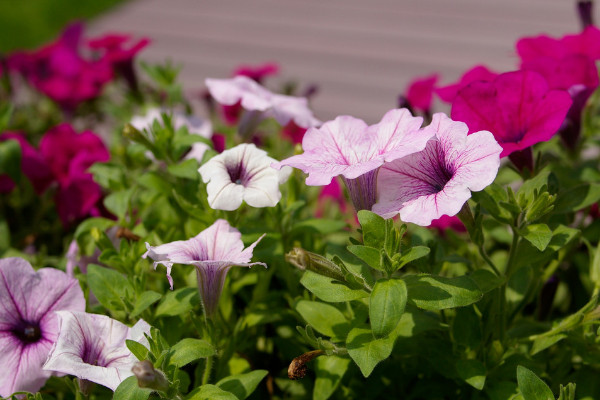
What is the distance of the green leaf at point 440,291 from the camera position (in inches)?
30.5

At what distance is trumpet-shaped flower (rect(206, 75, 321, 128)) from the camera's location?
3.61 feet

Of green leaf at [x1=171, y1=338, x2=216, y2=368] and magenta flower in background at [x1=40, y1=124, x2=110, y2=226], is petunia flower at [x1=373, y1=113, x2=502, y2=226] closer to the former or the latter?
green leaf at [x1=171, y1=338, x2=216, y2=368]

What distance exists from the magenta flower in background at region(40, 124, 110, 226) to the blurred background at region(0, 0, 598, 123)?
1707 millimetres

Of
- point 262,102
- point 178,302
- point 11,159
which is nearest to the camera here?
point 178,302

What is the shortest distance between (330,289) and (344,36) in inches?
117

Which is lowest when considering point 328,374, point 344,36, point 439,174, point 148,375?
point 344,36

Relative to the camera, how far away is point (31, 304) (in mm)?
911

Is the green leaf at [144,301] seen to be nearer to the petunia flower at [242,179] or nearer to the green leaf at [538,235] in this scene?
the petunia flower at [242,179]

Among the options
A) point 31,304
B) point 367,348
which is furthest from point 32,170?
point 367,348

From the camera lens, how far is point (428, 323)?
0.88 m

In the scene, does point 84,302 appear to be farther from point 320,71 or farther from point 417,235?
point 320,71

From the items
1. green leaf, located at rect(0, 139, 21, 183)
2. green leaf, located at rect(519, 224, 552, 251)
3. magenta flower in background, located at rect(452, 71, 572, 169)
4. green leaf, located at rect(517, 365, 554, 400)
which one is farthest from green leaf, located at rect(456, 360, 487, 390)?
green leaf, located at rect(0, 139, 21, 183)

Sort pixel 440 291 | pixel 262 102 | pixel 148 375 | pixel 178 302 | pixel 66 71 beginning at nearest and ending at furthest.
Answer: pixel 148 375 → pixel 440 291 → pixel 178 302 → pixel 262 102 → pixel 66 71

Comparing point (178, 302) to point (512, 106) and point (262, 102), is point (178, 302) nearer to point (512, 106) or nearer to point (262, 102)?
point (262, 102)
